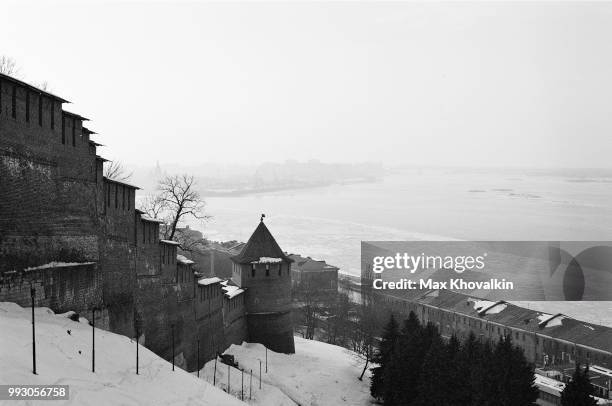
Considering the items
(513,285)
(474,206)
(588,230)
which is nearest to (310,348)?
(513,285)

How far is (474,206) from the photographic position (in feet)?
402

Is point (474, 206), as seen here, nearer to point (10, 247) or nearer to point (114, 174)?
point (114, 174)

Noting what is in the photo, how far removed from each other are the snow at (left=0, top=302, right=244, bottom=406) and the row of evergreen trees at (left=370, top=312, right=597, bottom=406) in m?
8.45

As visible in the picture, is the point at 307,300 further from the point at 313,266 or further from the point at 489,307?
the point at 489,307

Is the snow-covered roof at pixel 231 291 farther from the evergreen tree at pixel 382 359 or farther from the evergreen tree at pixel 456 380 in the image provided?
the evergreen tree at pixel 456 380

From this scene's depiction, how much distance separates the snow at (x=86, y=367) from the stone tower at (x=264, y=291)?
13.2 m

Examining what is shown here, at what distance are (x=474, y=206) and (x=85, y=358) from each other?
381 feet

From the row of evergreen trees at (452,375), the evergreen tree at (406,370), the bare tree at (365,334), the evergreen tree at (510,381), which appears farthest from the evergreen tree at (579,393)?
the bare tree at (365,334)

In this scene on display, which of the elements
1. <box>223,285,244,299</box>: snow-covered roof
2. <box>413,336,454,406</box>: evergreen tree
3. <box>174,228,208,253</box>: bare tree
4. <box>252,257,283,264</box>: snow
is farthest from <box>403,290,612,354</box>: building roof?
<box>223,285,244,299</box>: snow-covered roof

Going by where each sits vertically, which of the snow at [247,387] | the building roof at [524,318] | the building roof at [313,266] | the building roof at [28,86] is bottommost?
the building roof at [524,318]

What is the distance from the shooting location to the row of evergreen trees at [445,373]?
1952cm

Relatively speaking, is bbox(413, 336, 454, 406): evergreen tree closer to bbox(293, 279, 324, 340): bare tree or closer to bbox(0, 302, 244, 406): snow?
bbox(0, 302, 244, 406): snow

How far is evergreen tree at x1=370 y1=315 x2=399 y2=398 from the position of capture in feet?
81.1

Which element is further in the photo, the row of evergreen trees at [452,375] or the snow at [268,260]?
the snow at [268,260]
